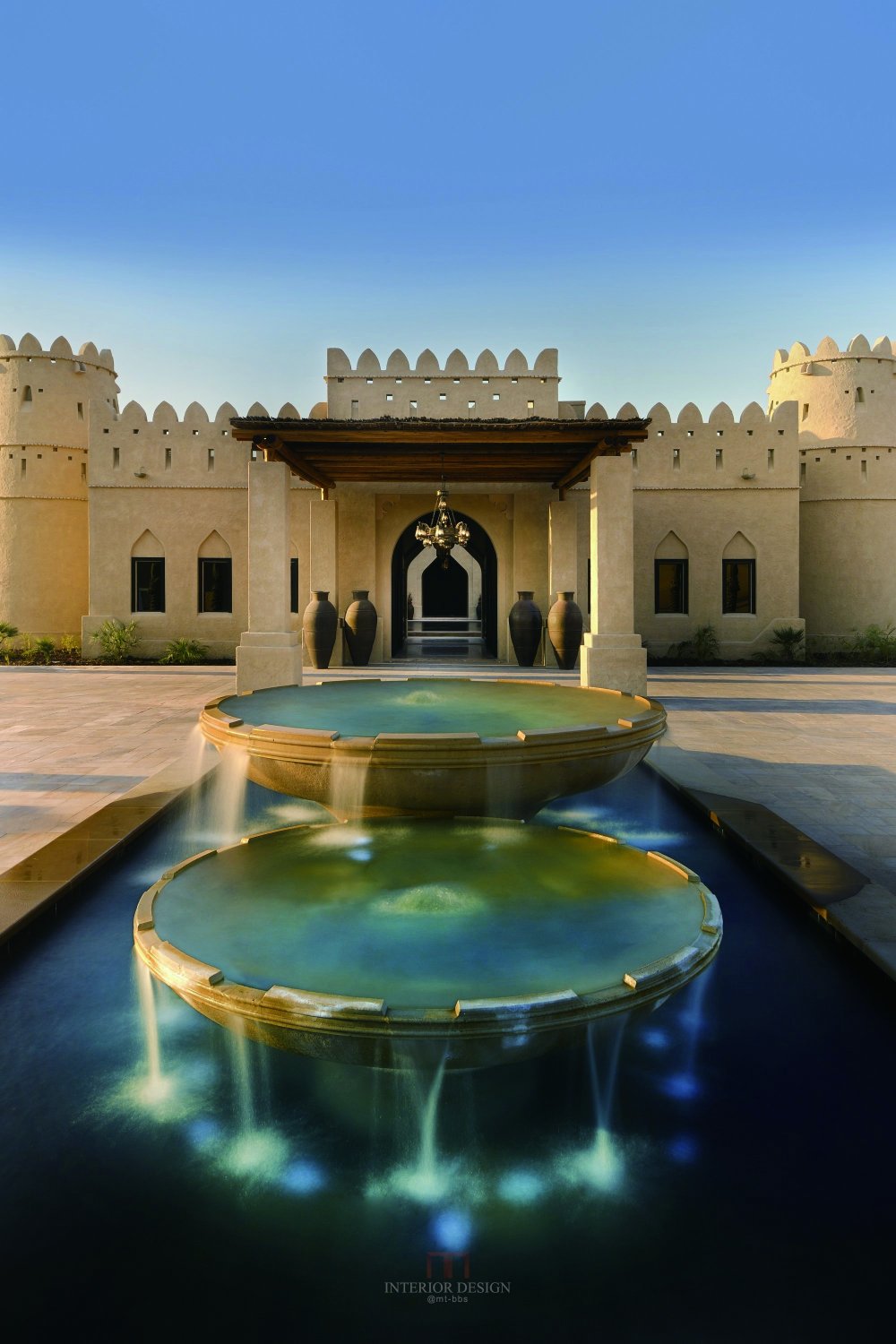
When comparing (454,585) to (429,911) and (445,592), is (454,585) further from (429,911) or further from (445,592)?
(429,911)

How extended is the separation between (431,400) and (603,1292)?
54.9 feet

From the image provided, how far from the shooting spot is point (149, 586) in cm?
1844

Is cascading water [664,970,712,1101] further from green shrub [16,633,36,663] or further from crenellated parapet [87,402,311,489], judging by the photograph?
green shrub [16,633,36,663]

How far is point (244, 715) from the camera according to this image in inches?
188

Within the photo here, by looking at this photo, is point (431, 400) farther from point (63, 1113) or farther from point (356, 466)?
point (63, 1113)

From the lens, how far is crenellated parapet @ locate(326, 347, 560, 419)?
55.9ft

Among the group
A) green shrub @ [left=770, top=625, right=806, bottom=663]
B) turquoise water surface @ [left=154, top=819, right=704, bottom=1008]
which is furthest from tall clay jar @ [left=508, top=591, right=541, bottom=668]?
turquoise water surface @ [left=154, top=819, right=704, bottom=1008]

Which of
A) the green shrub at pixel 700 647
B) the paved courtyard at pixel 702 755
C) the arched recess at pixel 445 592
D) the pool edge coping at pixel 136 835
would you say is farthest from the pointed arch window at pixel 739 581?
the arched recess at pixel 445 592

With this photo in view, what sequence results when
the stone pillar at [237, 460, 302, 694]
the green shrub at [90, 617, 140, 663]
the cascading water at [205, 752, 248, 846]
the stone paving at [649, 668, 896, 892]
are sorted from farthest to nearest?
the green shrub at [90, 617, 140, 663] < the stone pillar at [237, 460, 302, 694] < the cascading water at [205, 752, 248, 846] < the stone paving at [649, 668, 896, 892]

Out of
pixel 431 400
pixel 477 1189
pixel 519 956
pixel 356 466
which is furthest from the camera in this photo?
pixel 431 400

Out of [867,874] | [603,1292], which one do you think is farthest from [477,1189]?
[867,874]

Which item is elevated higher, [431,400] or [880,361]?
[880,361]

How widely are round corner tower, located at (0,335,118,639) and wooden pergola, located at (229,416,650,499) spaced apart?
27.0 feet

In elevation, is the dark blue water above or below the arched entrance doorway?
below
